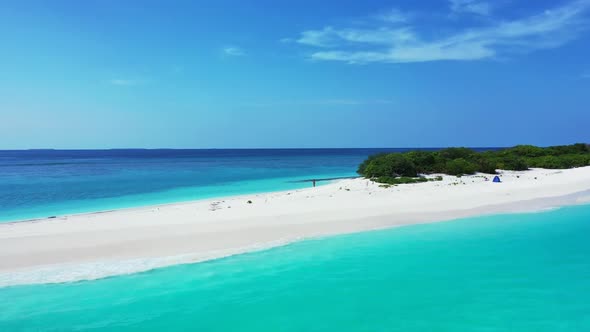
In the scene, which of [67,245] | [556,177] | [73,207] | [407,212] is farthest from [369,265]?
[556,177]

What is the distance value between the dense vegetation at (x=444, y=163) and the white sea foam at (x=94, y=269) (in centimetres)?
1843

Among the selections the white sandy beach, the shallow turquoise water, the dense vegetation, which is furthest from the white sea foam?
the dense vegetation

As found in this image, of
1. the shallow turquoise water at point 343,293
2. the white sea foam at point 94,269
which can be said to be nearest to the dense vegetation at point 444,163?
the shallow turquoise water at point 343,293

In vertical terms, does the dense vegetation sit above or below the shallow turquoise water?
above

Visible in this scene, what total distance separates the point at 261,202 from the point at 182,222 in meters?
5.87

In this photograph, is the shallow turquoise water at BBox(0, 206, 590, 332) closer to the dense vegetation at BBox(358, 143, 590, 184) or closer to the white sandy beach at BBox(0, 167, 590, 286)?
the white sandy beach at BBox(0, 167, 590, 286)

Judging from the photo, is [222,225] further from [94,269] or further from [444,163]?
[444,163]

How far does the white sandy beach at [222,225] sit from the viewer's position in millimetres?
11008

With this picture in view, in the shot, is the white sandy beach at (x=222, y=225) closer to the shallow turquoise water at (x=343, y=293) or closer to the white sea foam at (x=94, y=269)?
the white sea foam at (x=94, y=269)

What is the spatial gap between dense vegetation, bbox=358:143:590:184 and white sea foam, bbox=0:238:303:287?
726 inches

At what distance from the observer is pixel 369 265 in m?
10.6

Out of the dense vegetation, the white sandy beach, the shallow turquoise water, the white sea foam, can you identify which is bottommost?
the shallow turquoise water

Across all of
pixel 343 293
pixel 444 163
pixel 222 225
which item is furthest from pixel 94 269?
pixel 444 163

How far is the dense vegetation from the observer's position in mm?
29672
